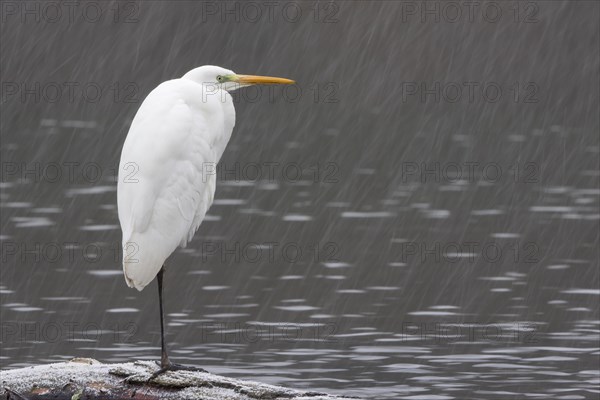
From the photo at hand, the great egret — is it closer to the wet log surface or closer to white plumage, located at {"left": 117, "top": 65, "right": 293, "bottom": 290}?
white plumage, located at {"left": 117, "top": 65, "right": 293, "bottom": 290}

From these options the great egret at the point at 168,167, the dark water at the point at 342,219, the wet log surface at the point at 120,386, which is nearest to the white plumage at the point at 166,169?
the great egret at the point at 168,167

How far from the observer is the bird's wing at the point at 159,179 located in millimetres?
8352

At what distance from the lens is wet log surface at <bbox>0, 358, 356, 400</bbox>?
7.08 meters

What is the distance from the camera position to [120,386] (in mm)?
7242

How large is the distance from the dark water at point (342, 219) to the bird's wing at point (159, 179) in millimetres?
2639

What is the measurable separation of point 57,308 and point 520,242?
5840 millimetres

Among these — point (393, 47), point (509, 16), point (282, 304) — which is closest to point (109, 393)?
point (282, 304)

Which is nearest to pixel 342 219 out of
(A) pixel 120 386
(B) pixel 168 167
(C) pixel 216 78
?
(C) pixel 216 78

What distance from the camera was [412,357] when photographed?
11.8m

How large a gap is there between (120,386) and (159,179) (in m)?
1.72

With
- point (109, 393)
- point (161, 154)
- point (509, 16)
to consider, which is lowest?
point (109, 393)

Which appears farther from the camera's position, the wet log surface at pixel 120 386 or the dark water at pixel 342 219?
the dark water at pixel 342 219

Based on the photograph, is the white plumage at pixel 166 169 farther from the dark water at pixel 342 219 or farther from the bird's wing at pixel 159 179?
the dark water at pixel 342 219

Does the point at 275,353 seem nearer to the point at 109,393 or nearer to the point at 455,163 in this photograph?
the point at 109,393
